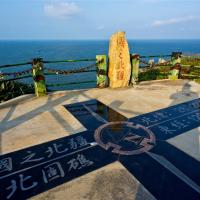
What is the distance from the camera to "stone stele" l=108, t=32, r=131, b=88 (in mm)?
7928

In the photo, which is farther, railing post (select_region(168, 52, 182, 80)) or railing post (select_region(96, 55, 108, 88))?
railing post (select_region(168, 52, 182, 80))

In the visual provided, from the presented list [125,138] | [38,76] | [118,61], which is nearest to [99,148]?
[125,138]

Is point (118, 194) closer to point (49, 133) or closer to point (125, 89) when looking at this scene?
point (49, 133)

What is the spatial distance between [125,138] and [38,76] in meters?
4.13

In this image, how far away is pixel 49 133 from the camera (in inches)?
179

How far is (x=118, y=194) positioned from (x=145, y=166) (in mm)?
791

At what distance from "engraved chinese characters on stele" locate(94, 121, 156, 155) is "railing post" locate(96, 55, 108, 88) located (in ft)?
11.3

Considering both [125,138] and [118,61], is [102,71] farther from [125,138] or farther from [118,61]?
[125,138]

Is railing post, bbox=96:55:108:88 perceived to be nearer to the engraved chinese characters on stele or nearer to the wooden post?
the wooden post

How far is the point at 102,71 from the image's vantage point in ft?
26.6

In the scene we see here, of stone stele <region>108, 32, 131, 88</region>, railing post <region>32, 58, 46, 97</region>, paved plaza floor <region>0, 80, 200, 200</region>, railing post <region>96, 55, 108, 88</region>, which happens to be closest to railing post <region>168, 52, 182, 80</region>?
stone stele <region>108, 32, 131, 88</region>

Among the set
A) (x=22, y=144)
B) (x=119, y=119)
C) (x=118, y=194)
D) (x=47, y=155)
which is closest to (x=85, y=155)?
(x=47, y=155)

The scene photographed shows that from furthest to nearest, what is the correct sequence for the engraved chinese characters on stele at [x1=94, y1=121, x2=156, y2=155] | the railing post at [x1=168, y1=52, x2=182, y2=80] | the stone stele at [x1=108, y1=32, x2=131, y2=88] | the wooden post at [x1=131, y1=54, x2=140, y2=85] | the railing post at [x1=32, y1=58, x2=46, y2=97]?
1. the railing post at [x1=168, y1=52, x2=182, y2=80]
2. the wooden post at [x1=131, y1=54, x2=140, y2=85]
3. the stone stele at [x1=108, y1=32, x2=131, y2=88]
4. the railing post at [x1=32, y1=58, x2=46, y2=97]
5. the engraved chinese characters on stele at [x1=94, y1=121, x2=156, y2=155]

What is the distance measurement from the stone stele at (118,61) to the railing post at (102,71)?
0.22 m
